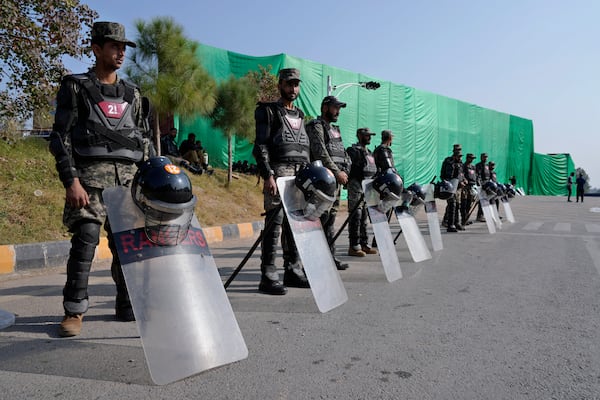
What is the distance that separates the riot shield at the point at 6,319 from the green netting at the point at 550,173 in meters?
47.5

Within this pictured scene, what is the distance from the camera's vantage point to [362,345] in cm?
282

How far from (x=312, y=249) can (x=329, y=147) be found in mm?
2290

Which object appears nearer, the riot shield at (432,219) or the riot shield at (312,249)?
the riot shield at (312,249)

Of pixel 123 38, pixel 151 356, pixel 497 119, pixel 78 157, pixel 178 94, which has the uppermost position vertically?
pixel 497 119

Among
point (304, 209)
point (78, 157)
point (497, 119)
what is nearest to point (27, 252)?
point (78, 157)

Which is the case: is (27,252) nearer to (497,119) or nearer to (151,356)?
(151,356)

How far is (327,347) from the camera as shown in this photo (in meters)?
2.77

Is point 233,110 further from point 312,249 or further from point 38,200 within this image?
point 312,249

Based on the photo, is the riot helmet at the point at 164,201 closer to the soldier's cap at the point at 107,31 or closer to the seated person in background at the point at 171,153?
the soldier's cap at the point at 107,31

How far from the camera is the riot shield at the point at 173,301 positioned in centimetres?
212

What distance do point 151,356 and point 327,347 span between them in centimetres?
107

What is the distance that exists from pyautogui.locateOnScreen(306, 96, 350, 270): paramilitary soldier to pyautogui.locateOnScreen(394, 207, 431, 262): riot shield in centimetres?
85

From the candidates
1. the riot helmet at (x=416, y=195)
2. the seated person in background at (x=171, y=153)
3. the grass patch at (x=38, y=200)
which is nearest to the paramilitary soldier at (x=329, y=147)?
the riot helmet at (x=416, y=195)

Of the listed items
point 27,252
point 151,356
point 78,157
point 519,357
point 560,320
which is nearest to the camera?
point 151,356
